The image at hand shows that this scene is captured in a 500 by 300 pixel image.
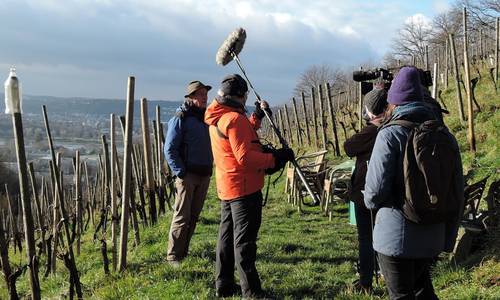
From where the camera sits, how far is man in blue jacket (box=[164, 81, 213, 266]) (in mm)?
5059

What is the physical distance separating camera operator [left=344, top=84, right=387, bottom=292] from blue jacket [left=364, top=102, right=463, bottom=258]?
0.87m

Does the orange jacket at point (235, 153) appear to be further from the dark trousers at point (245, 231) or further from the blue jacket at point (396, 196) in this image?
the blue jacket at point (396, 196)

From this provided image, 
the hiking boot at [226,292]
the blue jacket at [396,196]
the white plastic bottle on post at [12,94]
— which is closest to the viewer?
the blue jacket at [396,196]

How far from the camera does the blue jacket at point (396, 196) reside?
2725 mm

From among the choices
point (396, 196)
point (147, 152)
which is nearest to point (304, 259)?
point (147, 152)

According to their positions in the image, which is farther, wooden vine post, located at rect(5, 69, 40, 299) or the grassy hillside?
the grassy hillside

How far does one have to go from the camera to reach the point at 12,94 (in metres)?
3.64

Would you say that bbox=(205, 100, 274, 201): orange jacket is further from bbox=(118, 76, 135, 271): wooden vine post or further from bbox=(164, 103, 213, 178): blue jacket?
bbox=(118, 76, 135, 271): wooden vine post

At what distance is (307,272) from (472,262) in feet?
5.04

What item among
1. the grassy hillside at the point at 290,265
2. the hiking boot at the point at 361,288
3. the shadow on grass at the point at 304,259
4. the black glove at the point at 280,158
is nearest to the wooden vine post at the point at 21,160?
the grassy hillside at the point at 290,265

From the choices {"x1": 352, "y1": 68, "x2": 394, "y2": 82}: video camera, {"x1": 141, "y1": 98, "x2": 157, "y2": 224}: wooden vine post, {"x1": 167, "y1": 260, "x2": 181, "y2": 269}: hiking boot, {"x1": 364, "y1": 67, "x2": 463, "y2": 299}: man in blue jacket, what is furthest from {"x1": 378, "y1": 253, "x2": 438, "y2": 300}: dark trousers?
{"x1": 141, "y1": 98, "x2": 157, "y2": 224}: wooden vine post

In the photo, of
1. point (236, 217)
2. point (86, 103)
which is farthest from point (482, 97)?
point (86, 103)

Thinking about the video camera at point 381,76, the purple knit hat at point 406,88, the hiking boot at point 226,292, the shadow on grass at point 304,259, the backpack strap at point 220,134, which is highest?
the video camera at point 381,76

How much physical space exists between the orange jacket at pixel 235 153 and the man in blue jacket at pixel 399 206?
114 centimetres
